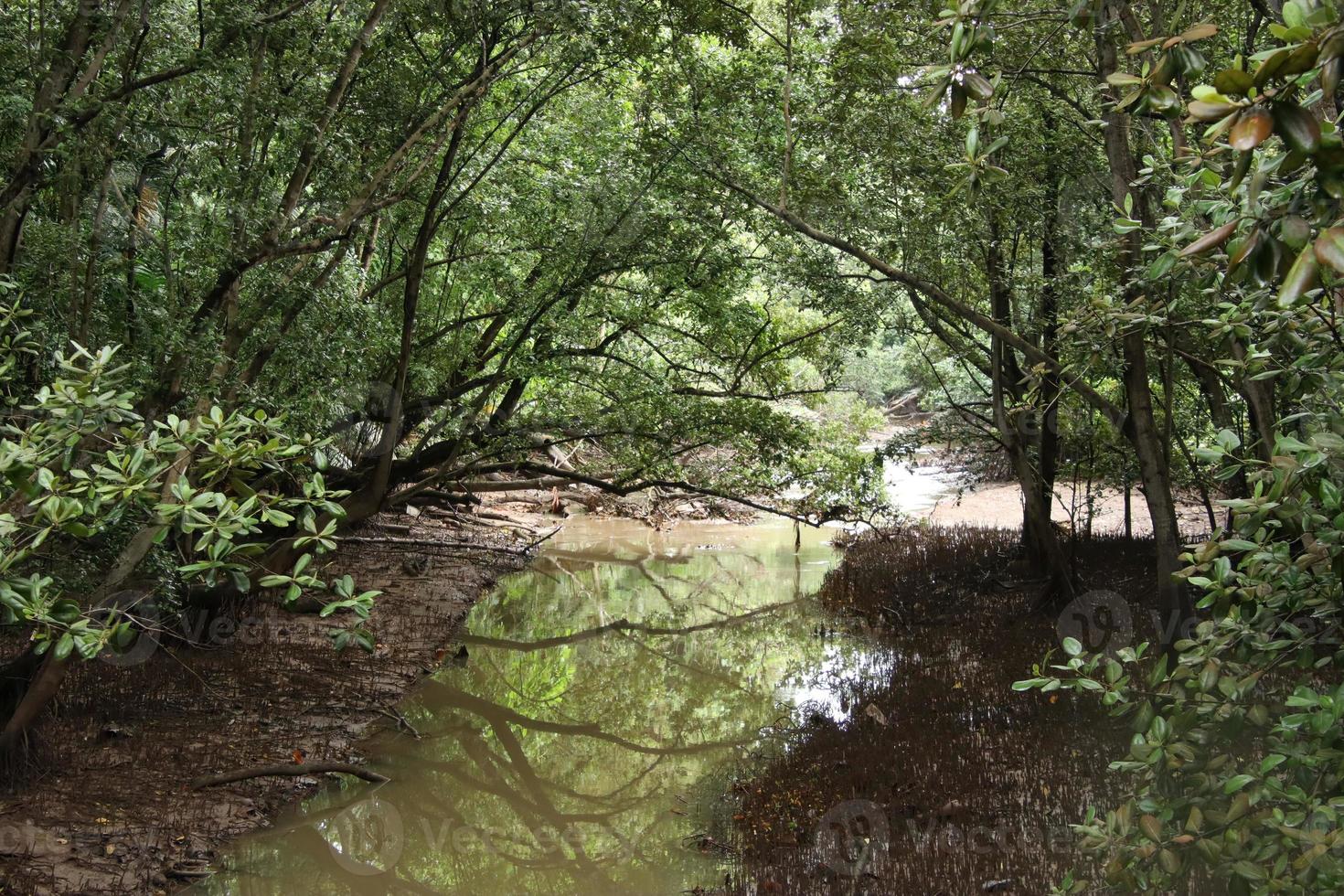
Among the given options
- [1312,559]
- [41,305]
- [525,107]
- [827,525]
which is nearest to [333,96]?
[41,305]

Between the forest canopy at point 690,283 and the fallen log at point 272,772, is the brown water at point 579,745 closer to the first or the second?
the fallen log at point 272,772

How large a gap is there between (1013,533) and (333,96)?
11.5m

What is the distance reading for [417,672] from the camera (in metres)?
9.09

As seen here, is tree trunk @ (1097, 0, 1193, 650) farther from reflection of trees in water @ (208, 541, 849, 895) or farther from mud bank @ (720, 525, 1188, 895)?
reflection of trees in water @ (208, 541, 849, 895)

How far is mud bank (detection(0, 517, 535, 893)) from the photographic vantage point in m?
5.14

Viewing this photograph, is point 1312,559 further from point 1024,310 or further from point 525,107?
point 525,107

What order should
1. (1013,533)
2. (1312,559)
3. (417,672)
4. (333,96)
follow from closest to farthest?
(1312,559), (333,96), (417,672), (1013,533)

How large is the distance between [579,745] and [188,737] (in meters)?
2.90

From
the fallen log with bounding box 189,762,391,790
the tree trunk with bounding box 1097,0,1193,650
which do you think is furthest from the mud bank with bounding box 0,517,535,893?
the tree trunk with bounding box 1097,0,1193,650

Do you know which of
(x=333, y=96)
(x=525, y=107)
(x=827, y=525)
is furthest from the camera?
(x=827, y=525)

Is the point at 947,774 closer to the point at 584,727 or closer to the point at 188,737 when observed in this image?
the point at 584,727

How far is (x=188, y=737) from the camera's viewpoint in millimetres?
6719

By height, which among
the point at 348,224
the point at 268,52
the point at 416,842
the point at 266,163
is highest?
the point at 268,52

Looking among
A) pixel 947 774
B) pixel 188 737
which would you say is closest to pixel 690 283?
pixel 947 774
